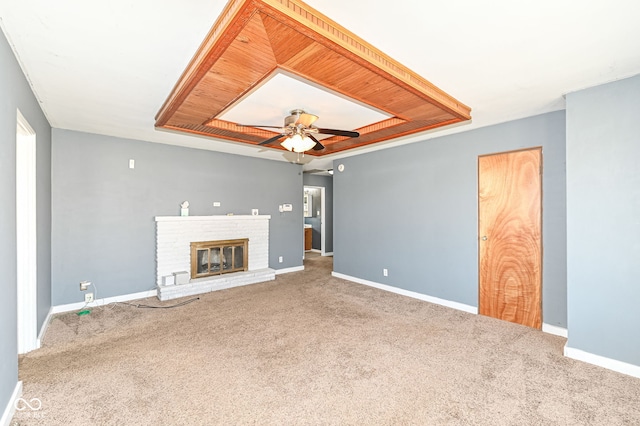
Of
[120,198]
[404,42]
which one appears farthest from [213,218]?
[404,42]

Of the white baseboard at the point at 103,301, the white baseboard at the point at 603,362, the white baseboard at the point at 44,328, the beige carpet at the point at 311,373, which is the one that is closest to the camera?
the beige carpet at the point at 311,373

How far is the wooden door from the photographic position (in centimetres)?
328

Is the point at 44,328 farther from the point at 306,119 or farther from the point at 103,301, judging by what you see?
the point at 306,119

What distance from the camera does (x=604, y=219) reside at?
246 cm

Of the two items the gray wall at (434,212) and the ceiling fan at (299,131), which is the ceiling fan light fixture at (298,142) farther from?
the gray wall at (434,212)

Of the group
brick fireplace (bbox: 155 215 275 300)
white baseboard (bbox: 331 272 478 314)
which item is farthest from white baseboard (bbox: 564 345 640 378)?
brick fireplace (bbox: 155 215 275 300)

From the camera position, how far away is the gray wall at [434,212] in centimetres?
315

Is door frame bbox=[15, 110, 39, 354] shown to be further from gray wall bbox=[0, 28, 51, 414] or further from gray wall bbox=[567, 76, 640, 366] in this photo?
gray wall bbox=[567, 76, 640, 366]

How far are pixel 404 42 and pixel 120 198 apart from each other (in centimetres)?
431

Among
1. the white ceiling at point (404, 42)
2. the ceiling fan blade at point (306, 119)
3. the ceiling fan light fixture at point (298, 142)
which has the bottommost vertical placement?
the ceiling fan light fixture at point (298, 142)

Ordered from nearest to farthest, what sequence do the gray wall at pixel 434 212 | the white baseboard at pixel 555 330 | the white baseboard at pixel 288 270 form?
the white baseboard at pixel 555 330, the gray wall at pixel 434 212, the white baseboard at pixel 288 270

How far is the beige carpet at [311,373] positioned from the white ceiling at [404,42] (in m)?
2.44

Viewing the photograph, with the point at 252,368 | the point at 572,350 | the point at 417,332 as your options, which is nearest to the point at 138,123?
the point at 252,368

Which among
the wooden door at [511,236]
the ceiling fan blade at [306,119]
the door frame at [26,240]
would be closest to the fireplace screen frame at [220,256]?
the door frame at [26,240]
